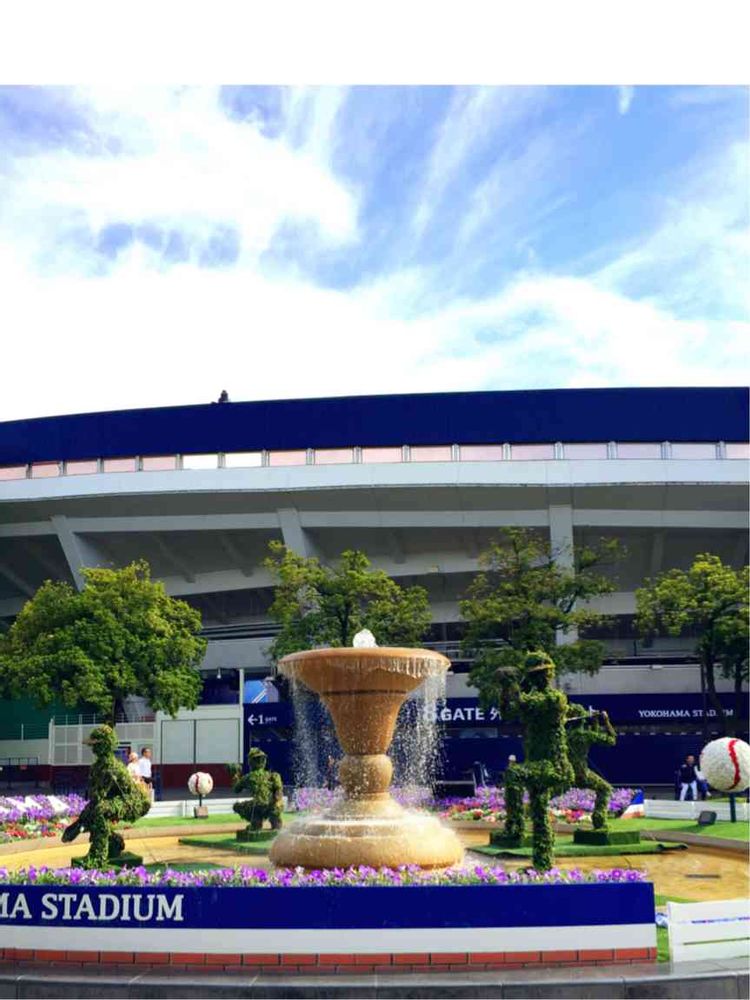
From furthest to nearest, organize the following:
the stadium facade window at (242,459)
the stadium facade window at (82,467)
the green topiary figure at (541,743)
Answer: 1. the stadium facade window at (82,467)
2. the stadium facade window at (242,459)
3. the green topiary figure at (541,743)

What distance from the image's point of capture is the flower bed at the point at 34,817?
58.1ft

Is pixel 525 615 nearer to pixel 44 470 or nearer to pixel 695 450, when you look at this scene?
pixel 695 450

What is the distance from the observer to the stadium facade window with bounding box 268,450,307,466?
123 ft

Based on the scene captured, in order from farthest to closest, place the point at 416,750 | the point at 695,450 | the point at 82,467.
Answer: the point at 82,467 < the point at 695,450 < the point at 416,750

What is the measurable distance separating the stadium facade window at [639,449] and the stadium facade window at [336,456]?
9434mm

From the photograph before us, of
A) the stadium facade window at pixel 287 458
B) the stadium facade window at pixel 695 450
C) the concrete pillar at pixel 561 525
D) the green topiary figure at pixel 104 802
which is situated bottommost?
the green topiary figure at pixel 104 802

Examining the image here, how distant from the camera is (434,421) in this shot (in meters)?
Answer: 36.8

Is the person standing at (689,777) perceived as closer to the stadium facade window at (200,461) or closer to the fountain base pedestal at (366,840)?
the fountain base pedestal at (366,840)

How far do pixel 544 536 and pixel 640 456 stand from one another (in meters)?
5.01

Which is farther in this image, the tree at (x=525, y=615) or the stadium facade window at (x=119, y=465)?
the stadium facade window at (x=119, y=465)

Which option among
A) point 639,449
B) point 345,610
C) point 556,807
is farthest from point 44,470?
point 556,807

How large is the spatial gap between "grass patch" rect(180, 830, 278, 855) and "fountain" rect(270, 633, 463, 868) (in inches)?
121

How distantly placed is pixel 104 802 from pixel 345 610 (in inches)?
810

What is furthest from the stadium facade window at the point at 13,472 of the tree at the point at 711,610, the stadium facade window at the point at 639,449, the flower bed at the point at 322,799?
the tree at the point at 711,610
